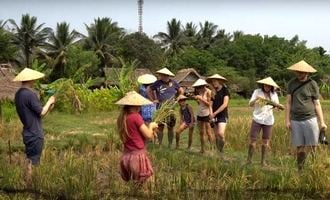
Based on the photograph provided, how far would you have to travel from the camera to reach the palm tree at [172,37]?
60281mm

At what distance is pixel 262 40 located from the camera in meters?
56.0

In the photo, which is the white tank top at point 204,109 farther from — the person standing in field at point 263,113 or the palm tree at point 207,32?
the palm tree at point 207,32

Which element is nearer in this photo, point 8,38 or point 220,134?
point 220,134

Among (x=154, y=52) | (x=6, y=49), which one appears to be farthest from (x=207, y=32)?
(x=6, y=49)

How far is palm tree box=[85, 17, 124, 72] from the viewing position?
168 ft

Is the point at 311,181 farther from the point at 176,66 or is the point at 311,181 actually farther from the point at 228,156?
the point at 176,66

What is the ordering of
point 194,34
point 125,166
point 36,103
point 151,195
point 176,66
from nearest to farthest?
point 151,195, point 125,166, point 36,103, point 176,66, point 194,34

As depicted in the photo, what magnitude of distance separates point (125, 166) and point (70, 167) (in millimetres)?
757

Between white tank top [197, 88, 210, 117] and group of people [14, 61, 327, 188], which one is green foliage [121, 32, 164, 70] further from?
white tank top [197, 88, 210, 117]

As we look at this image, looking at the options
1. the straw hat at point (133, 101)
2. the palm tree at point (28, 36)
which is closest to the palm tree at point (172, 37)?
the palm tree at point (28, 36)

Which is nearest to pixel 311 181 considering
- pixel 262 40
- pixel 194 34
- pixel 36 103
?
pixel 36 103

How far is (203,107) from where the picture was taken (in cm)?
993

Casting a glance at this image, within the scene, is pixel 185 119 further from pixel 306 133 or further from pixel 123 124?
pixel 123 124

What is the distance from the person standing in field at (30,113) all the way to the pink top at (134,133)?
119 centimetres
